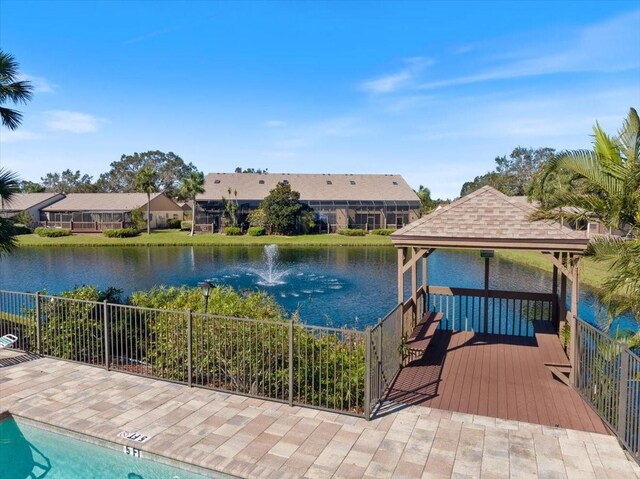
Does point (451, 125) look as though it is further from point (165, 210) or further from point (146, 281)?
point (165, 210)

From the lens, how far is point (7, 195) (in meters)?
10.1

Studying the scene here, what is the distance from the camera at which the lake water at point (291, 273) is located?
1769cm

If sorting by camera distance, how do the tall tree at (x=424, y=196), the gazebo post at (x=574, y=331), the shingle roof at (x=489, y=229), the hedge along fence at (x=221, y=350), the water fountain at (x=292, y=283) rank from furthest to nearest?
the tall tree at (x=424, y=196)
the water fountain at (x=292, y=283)
the shingle roof at (x=489, y=229)
the gazebo post at (x=574, y=331)
the hedge along fence at (x=221, y=350)

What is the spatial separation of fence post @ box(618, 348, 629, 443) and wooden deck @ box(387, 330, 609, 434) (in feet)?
1.55

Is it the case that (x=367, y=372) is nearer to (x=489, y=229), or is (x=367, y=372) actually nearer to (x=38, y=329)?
(x=489, y=229)

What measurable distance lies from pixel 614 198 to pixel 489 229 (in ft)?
7.04

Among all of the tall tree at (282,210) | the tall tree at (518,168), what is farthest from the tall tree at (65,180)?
the tall tree at (518,168)

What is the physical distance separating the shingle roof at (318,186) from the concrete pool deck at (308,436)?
4215cm

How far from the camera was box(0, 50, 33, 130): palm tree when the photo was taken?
10062mm

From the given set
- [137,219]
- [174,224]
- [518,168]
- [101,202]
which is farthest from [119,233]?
[518,168]

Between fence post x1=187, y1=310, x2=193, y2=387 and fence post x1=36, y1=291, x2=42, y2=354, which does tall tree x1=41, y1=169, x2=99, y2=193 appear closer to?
fence post x1=36, y1=291, x2=42, y2=354

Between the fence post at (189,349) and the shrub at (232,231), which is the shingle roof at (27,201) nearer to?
the shrub at (232,231)

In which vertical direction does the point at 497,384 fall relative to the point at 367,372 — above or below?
below

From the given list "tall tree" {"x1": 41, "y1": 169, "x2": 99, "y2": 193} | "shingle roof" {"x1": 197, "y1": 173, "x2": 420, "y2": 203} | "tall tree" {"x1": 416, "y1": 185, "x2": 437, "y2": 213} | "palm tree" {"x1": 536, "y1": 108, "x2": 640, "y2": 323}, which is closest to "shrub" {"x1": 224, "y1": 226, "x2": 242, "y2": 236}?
"shingle roof" {"x1": 197, "y1": 173, "x2": 420, "y2": 203}
